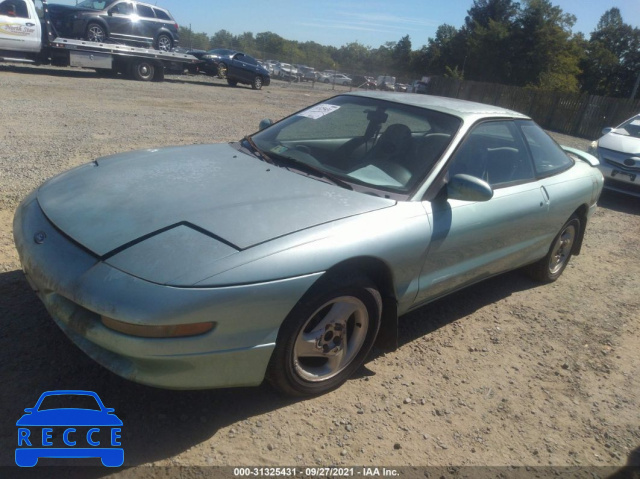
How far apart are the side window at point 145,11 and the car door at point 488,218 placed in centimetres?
1750

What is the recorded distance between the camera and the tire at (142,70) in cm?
1841

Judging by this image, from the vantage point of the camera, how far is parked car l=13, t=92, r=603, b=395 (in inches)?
84.7

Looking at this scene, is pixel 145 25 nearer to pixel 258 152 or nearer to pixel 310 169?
pixel 258 152

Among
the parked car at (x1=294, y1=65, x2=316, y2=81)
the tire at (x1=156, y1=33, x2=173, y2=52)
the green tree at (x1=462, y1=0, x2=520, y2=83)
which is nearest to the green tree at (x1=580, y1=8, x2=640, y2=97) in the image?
the green tree at (x1=462, y1=0, x2=520, y2=83)

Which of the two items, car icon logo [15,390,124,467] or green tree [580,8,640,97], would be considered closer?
car icon logo [15,390,124,467]

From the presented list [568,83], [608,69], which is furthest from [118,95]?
[608,69]

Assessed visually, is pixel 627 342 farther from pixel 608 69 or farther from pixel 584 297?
pixel 608 69

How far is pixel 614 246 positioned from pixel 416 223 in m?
4.53

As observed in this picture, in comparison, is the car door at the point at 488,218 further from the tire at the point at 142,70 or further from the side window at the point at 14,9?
the tire at the point at 142,70

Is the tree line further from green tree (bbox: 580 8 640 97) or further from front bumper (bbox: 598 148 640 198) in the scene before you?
front bumper (bbox: 598 148 640 198)

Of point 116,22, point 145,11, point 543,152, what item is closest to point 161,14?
point 145,11

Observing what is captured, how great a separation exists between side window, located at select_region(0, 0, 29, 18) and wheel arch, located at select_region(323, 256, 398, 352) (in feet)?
53.9

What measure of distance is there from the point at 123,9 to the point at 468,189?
711 inches

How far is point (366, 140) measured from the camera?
12.1 feet
